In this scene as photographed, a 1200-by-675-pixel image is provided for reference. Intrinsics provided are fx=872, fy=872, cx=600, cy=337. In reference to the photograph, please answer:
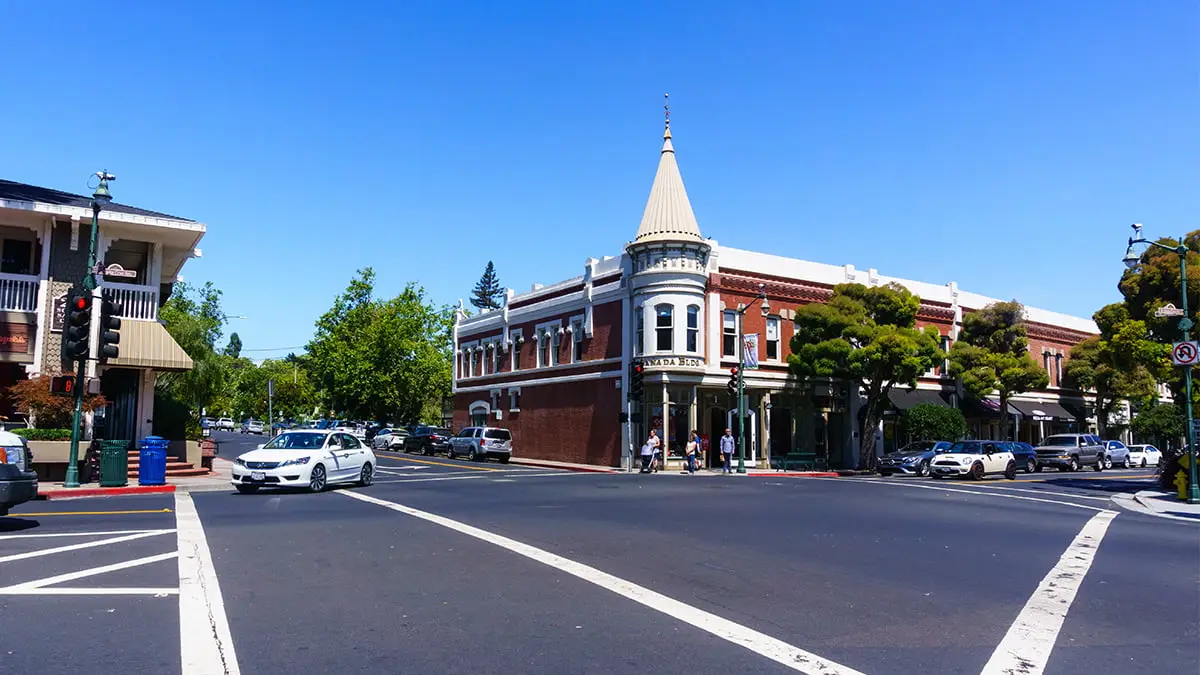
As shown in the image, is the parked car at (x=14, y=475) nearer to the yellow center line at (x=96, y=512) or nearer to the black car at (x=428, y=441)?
the yellow center line at (x=96, y=512)

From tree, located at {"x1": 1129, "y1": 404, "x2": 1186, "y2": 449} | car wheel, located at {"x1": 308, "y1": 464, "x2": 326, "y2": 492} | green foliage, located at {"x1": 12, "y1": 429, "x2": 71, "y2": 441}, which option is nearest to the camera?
car wheel, located at {"x1": 308, "y1": 464, "x2": 326, "y2": 492}

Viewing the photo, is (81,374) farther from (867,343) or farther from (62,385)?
(867,343)

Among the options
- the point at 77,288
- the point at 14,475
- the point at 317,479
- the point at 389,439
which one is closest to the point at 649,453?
the point at 317,479

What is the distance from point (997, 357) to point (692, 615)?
4134 cm

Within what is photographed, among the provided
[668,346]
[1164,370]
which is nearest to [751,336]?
[668,346]

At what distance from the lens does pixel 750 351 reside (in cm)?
3588

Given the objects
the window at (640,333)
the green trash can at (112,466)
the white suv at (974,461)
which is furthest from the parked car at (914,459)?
the green trash can at (112,466)

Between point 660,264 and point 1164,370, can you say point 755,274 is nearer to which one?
point 660,264

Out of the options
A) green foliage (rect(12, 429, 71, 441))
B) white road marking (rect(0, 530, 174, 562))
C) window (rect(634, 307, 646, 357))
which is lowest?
white road marking (rect(0, 530, 174, 562))

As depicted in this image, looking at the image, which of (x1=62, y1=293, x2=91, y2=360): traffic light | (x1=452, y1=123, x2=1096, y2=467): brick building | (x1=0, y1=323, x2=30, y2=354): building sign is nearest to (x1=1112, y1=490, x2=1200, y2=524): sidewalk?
(x1=452, y1=123, x2=1096, y2=467): brick building

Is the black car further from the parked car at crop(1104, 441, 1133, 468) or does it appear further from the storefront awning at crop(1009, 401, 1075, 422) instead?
the parked car at crop(1104, 441, 1133, 468)

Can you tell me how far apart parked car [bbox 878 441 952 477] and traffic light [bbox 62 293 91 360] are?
27.5m

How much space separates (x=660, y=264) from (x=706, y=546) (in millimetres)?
27122

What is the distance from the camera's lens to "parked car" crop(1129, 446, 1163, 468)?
154ft
